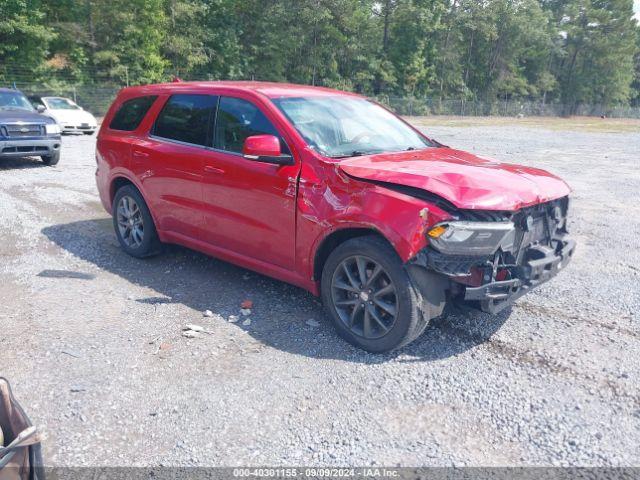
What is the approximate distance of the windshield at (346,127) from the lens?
14.2 feet

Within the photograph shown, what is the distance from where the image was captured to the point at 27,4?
33.0m

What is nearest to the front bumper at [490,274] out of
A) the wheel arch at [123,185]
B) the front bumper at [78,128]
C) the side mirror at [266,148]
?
the side mirror at [266,148]

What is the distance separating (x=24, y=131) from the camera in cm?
1185

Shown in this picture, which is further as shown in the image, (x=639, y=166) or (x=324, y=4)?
(x=324, y=4)

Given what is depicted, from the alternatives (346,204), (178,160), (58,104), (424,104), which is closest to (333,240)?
(346,204)

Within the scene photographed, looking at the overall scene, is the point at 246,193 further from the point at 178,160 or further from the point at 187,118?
the point at 187,118

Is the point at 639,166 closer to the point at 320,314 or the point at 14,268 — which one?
the point at 320,314

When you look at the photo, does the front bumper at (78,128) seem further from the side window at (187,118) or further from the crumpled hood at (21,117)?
the side window at (187,118)

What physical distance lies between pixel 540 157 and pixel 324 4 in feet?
123

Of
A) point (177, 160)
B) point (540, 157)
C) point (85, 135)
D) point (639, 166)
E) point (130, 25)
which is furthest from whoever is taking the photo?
point (130, 25)

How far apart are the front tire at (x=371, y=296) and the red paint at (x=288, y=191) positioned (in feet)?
0.52

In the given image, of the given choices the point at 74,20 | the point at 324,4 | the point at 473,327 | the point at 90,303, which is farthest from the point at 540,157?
the point at 324,4

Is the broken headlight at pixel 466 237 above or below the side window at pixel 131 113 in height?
below

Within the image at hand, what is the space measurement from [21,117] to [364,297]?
11.0 meters
